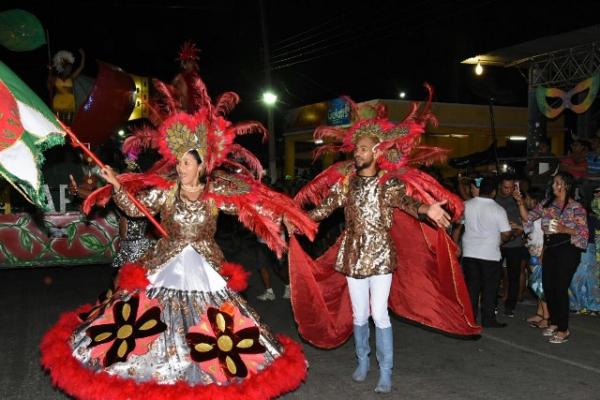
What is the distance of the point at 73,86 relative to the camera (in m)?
9.05

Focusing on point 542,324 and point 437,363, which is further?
point 542,324

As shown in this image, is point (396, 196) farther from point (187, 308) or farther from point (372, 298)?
point (187, 308)

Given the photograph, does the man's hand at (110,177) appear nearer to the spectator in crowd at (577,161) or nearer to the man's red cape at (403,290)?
the man's red cape at (403,290)

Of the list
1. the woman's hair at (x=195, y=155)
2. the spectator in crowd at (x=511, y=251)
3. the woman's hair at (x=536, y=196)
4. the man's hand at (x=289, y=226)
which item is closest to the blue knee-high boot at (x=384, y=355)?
the man's hand at (x=289, y=226)

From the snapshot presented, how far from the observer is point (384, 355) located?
502 cm

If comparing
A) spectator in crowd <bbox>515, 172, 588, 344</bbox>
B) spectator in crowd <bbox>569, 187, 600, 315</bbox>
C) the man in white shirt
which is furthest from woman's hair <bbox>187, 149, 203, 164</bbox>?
spectator in crowd <bbox>569, 187, 600, 315</bbox>

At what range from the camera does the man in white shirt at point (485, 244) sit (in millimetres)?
7246

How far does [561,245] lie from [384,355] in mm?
2877

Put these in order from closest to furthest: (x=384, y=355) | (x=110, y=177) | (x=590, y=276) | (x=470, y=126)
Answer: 1. (x=110, y=177)
2. (x=384, y=355)
3. (x=590, y=276)
4. (x=470, y=126)

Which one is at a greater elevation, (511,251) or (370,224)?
(370,224)

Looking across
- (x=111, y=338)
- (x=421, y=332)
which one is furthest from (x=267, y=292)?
(x=111, y=338)

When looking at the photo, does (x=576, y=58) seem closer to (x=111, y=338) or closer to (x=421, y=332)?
(x=421, y=332)

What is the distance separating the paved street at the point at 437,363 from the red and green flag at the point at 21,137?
231 centimetres

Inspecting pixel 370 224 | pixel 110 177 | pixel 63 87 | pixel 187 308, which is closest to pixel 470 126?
pixel 63 87
